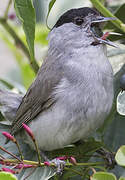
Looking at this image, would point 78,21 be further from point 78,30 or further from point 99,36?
point 99,36

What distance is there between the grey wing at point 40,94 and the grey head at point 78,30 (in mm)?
142

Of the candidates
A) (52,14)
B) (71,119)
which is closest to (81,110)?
(71,119)

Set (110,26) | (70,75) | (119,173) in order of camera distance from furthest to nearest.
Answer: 1. (110,26)
2. (70,75)
3. (119,173)

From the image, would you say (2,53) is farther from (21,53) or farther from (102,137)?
(102,137)

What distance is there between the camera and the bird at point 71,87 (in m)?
2.40

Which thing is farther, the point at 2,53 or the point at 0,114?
the point at 2,53

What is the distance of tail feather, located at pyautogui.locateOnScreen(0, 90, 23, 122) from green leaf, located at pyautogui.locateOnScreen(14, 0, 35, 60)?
97cm

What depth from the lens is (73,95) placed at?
7.84 feet

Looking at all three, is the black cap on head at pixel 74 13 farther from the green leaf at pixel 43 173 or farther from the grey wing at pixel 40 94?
the green leaf at pixel 43 173

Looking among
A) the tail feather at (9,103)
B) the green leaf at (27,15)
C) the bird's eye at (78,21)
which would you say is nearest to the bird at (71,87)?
the bird's eye at (78,21)

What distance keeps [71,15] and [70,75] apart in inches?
14.9

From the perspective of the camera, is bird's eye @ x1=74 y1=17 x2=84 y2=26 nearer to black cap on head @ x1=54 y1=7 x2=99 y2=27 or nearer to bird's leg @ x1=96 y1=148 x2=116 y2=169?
black cap on head @ x1=54 y1=7 x2=99 y2=27

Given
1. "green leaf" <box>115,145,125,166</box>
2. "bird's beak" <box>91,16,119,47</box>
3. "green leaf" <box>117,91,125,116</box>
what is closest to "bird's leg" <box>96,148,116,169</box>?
"green leaf" <box>117,91,125,116</box>

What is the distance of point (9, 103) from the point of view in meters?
2.92
